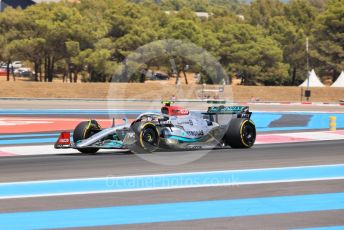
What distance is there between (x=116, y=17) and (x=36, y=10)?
889cm

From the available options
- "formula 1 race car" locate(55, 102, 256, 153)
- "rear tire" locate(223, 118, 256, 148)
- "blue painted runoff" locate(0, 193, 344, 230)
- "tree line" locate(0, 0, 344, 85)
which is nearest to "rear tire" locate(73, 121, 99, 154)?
"formula 1 race car" locate(55, 102, 256, 153)

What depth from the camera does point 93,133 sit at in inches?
684

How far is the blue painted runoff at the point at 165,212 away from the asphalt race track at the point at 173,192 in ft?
0.04

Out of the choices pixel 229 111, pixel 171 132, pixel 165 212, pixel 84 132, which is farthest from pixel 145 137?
pixel 165 212

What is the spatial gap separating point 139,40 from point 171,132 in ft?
189

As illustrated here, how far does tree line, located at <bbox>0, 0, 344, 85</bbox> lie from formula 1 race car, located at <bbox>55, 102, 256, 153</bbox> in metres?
47.5

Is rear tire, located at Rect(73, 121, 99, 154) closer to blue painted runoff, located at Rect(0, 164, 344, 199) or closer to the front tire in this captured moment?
the front tire

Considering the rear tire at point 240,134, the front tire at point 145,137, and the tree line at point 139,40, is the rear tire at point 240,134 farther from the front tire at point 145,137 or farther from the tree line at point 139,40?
the tree line at point 139,40

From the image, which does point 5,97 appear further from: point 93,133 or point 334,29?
point 93,133

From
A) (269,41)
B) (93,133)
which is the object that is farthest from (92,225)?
(269,41)

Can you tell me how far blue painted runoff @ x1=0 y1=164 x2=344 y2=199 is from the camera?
1150cm

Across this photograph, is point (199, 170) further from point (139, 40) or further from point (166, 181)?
point (139, 40)

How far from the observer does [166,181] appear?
12586 mm

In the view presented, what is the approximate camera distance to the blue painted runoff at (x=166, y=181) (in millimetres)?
11500
